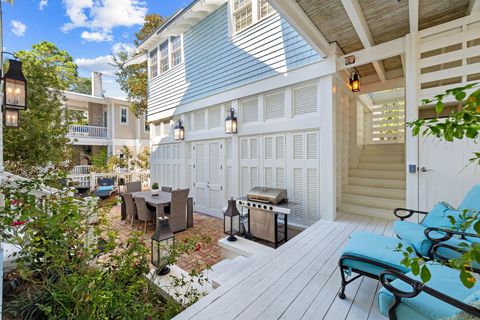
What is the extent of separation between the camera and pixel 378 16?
11.6ft

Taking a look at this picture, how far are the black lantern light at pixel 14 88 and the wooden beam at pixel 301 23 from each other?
12.3ft

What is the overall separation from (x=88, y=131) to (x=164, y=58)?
25.7ft

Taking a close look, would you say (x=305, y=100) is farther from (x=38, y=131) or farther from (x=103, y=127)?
(x=103, y=127)

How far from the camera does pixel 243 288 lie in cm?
225

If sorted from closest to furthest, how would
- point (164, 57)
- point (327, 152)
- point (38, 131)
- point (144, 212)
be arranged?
point (327, 152) → point (144, 212) → point (38, 131) → point (164, 57)

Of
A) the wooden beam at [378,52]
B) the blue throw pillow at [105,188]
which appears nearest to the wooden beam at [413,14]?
the wooden beam at [378,52]

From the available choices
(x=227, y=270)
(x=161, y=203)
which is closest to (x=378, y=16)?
(x=227, y=270)

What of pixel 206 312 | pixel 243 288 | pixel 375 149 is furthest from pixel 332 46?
pixel 206 312

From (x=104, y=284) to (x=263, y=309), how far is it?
139cm

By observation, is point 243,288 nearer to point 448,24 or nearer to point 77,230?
point 77,230

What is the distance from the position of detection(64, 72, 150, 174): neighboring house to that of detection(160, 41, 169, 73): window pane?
243 inches

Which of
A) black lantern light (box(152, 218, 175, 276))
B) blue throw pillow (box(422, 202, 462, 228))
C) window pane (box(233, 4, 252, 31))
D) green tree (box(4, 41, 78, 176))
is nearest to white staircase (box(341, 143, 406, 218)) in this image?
blue throw pillow (box(422, 202, 462, 228))

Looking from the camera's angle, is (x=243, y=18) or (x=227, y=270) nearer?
(x=227, y=270)

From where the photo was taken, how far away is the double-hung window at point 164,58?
28.1ft
